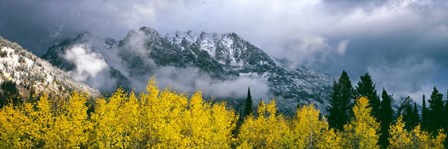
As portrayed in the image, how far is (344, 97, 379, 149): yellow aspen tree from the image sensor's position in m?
65.1

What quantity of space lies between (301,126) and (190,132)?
86.0 ft

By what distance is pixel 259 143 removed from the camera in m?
75.5

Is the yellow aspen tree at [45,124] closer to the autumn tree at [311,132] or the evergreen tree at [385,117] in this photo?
the autumn tree at [311,132]

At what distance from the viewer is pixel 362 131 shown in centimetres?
6625

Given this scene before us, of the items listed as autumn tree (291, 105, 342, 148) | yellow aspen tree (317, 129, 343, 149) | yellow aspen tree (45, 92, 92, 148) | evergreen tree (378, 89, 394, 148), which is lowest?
yellow aspen tree (45, 92, 92, 148)

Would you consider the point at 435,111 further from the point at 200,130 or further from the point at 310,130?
the point at 200,130

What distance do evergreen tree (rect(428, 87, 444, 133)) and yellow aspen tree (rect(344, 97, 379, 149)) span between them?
Answer: 25.8 metres

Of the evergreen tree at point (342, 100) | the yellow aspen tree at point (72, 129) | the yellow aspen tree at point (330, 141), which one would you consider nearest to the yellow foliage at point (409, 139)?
the yellow aspen tree at point (330, 141)

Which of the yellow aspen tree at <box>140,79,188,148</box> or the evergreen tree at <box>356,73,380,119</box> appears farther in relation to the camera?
the evergreen tree at <box>356,73,380,119</box>

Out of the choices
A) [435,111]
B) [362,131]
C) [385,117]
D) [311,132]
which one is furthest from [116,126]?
[435,111]

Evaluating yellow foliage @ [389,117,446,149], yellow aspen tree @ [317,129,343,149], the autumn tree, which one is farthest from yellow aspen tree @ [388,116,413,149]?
the autumn tree

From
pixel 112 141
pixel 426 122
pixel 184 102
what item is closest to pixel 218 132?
pixel 184 102

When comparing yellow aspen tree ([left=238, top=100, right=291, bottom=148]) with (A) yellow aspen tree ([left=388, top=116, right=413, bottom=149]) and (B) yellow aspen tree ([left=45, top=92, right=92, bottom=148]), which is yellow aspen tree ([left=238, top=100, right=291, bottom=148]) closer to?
(A) yellow aspen tree ([left=388, top=116, right=413, bottom=149])

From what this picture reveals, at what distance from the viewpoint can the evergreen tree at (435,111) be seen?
292 ft
